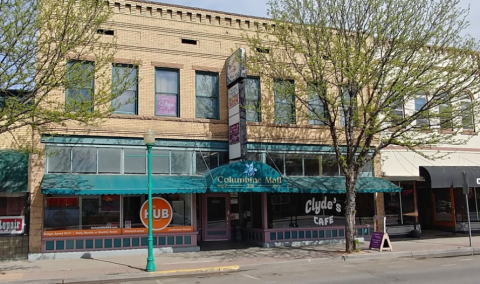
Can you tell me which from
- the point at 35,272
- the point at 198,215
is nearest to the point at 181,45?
the point at 198,215

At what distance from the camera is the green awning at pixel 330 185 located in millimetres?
17328

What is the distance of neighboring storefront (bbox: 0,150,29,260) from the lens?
1428cm

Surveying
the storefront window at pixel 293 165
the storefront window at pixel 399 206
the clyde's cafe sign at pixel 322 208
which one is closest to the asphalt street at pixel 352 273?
the clyde's cafe sign at pixel 322 208

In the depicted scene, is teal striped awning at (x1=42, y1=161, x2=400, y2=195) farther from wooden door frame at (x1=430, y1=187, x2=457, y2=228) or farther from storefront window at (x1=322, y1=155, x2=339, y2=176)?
wooden door frame at (x1=430, y1=187, x2=457, y2=228)

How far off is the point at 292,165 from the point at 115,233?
24.8 ft

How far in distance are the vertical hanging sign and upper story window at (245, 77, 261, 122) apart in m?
1.20

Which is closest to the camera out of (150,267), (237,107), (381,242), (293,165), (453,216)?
(150,267)

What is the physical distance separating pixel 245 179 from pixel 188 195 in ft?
8.17

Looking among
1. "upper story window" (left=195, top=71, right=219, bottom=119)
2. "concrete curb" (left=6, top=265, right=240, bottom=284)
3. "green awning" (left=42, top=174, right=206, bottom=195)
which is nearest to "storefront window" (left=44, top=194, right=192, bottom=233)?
"green awning" (left=42, top=174, right=206, bottom=195)

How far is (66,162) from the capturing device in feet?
49.8

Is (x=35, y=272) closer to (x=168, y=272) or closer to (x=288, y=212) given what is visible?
(x=168, y=272)

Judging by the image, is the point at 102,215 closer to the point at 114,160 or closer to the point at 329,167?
the point at 114,160

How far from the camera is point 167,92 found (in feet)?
56.3

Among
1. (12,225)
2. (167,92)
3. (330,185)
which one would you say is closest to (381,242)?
(330,185)
